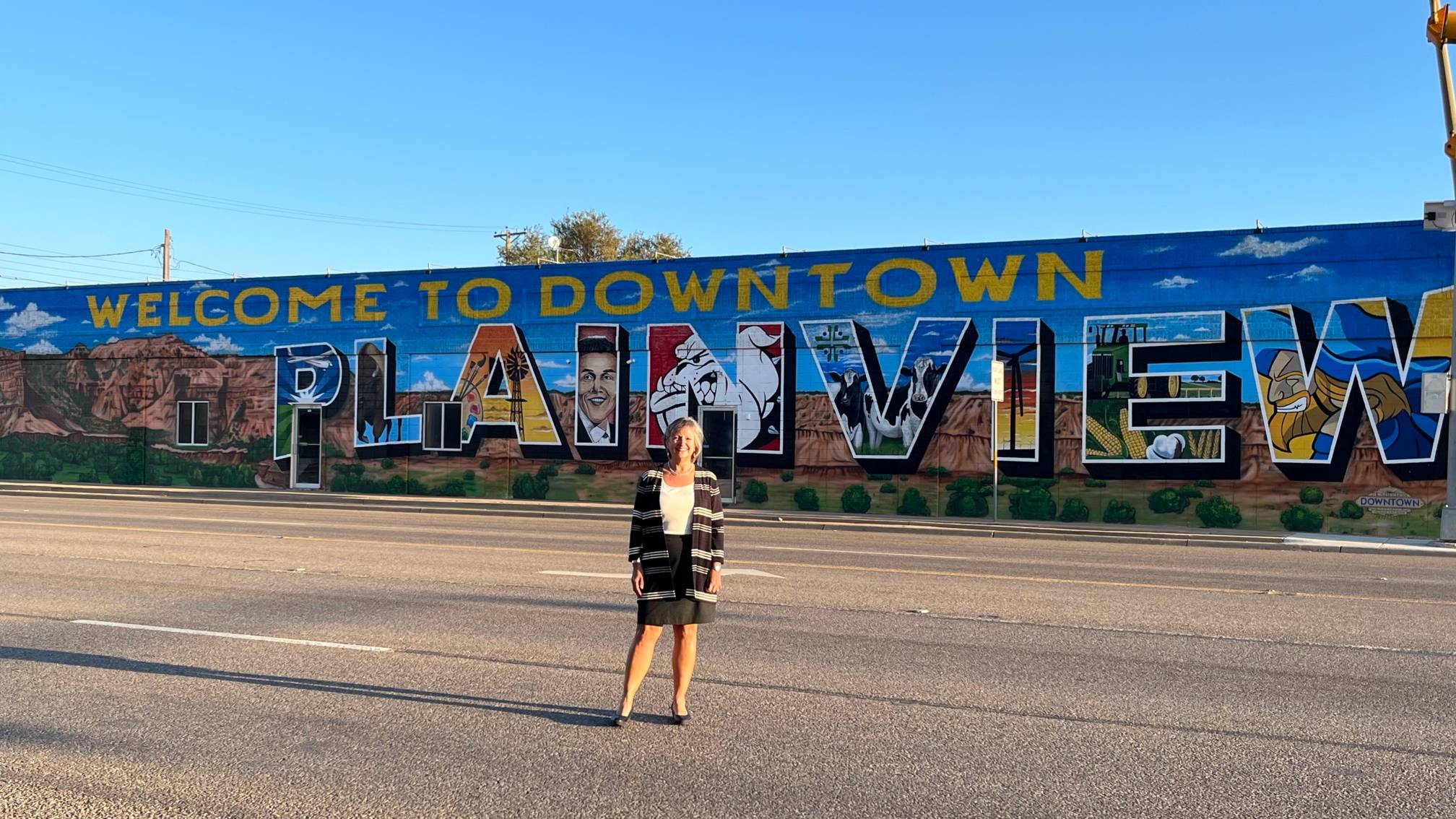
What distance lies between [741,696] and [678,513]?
1.55m

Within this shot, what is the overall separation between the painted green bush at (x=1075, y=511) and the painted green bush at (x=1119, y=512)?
354mm

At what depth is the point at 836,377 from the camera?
84.5 feet

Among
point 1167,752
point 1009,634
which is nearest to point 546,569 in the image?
point 1009,634

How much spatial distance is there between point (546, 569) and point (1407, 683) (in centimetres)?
883

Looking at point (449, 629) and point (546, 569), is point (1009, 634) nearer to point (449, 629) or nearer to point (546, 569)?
point (449, 629)

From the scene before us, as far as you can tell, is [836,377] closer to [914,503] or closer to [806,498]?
[806,498]

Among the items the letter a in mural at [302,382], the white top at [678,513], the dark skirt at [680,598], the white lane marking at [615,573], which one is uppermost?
the letter a in mural at [302,382]

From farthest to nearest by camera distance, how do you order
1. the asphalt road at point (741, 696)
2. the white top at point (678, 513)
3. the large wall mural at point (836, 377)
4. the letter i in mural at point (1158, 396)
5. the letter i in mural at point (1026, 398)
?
the letter i in mural at point (1026, 398)
the letter i in mural at point (1158, 396)
the large wall mural at point (836, 377)
the white top at point (678, 513)
the asphalt road at point (741, 696)

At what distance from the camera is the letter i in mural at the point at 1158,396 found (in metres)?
22.9

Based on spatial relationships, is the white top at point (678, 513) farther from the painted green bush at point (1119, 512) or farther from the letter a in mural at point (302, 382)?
the letter a in mural at point (302, 382)

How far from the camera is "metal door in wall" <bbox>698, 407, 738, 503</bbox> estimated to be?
87.9ft

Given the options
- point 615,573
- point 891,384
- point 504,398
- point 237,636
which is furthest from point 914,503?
point 237,636

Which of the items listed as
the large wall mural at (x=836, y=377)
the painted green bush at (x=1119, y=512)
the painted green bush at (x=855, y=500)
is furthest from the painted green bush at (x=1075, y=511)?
the painted green bush at (x=855, y=500)

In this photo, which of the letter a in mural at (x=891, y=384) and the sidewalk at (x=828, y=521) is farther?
the letter a in mural at (x=891, y=384)
